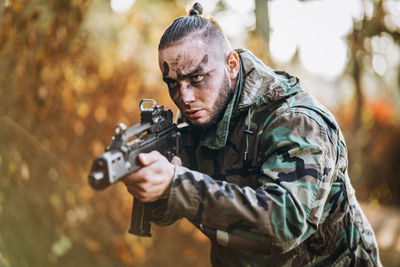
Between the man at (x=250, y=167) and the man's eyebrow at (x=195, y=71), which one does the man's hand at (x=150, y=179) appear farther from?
the man's eyebrow at (x=195, y=71)

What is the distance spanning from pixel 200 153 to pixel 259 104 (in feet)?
1.97

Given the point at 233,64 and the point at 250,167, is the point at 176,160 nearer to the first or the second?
the point at 250,167

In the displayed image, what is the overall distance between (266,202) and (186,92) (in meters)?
0.85

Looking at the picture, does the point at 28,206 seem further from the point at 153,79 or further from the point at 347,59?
the point at 347,59

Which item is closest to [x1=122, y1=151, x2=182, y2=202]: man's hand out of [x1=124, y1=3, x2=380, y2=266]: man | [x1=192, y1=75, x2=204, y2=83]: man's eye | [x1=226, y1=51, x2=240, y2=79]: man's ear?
[x1=124, y1=3, x2=380, y2=266]: man

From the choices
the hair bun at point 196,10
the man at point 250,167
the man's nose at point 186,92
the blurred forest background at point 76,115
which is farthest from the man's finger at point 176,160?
the blurred forest background at point 76,115

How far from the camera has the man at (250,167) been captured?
5.57 ft

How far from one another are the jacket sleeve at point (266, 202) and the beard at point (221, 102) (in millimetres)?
591

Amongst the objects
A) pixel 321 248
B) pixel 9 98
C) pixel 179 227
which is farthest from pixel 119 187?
pixel 321 248

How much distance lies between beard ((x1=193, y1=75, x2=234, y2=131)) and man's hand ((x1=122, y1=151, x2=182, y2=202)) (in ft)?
2.43

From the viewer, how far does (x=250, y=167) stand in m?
2.26

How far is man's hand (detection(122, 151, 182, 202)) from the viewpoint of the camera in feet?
5.41

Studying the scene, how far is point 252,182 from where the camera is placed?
2.28 meters

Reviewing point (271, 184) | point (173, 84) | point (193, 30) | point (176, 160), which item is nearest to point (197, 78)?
point (173, 84)
